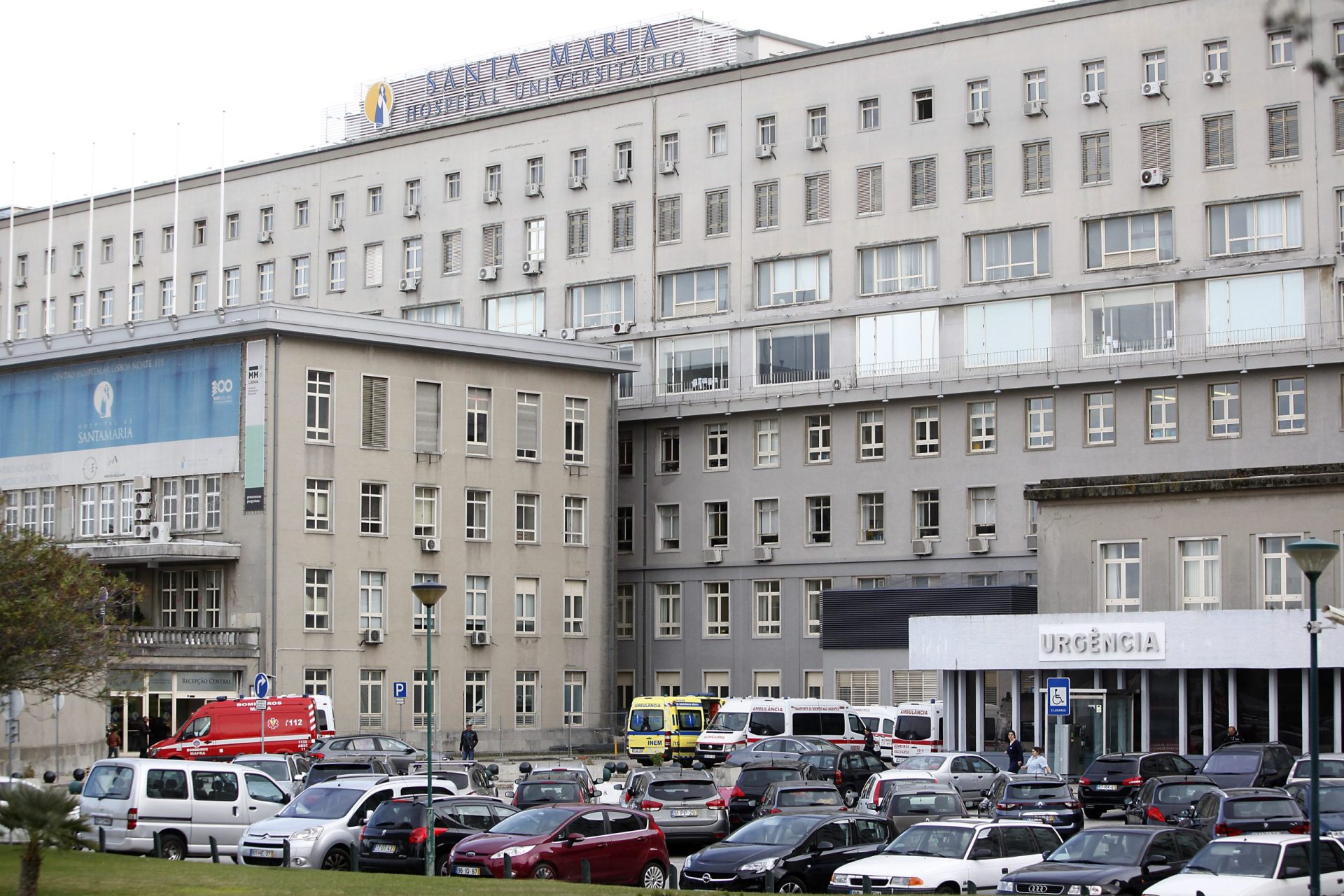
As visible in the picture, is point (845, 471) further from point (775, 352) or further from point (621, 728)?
point (621, 728)

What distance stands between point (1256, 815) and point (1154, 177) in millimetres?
41787

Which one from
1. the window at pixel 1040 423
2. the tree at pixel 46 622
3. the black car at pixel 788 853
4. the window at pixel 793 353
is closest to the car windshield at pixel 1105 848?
the black car at pixel 788 853

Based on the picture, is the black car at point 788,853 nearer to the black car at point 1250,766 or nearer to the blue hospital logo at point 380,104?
the black car at point 1250,766

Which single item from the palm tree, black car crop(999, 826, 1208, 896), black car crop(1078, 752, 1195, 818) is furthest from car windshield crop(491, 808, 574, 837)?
black car crop(1078, 752, 1195, 818)

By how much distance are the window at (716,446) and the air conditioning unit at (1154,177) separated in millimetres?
19687

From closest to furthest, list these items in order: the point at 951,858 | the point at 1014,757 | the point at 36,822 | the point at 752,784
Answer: the point at 36,822, the point at 951,858, the point at 752,784, the point at 1014,757

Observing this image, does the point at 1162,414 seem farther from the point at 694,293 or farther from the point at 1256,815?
the point at 1256,815

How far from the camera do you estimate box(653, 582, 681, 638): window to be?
77.5 metres

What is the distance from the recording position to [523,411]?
73375 mm

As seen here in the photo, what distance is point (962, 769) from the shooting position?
4194 centimetres

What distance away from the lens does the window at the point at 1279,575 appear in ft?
160

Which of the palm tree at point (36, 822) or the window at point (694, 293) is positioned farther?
the window at point (694, 293)

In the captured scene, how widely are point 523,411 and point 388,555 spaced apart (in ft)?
28.5

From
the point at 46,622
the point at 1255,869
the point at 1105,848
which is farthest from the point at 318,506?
the point at 1255,869
